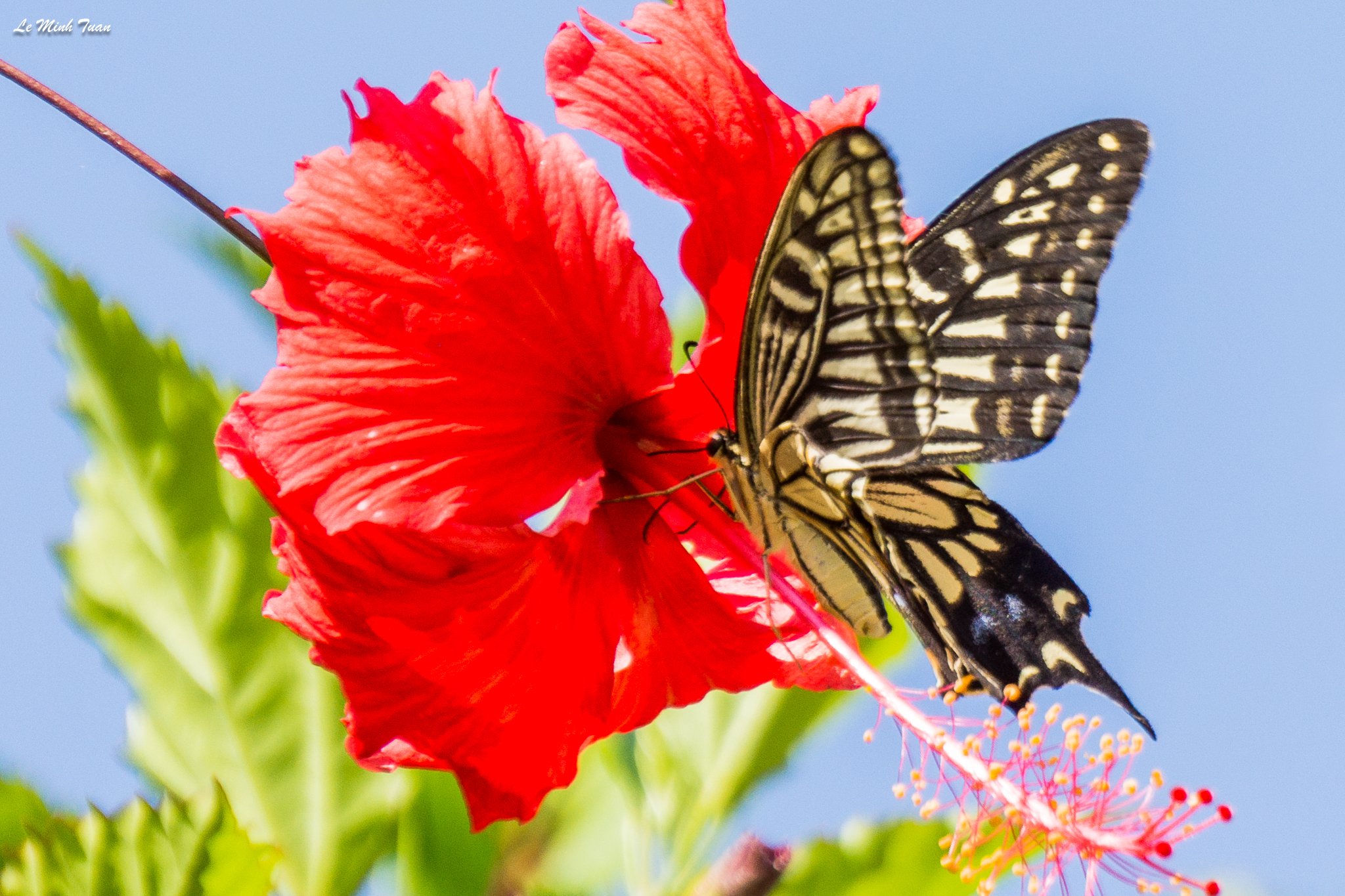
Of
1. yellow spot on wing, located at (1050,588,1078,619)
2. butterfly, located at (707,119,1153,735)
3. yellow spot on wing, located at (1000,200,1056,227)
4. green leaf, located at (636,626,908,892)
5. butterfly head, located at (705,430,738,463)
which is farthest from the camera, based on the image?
green leaf, located at (636,626,908,892)

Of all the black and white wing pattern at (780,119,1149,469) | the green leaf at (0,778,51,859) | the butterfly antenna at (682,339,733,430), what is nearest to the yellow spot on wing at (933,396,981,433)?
the black and white wing pattern at (780,119,1149,469)

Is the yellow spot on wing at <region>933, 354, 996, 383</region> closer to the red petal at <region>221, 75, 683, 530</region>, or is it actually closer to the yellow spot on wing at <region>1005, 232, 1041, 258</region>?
the yellow spot on wing at <region>1005, 232, 1041, 258</region>

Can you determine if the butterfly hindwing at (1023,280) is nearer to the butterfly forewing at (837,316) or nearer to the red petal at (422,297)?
the butterfly forewing at (837,316)

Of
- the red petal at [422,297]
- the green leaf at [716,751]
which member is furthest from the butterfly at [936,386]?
the green leaf at [716,751]

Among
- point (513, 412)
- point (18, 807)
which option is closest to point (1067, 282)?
point (513, 412)

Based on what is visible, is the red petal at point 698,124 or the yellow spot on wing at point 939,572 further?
the yellow spot on wing at point 939,572

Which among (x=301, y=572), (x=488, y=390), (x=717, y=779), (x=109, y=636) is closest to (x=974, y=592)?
(x=717, y=779)

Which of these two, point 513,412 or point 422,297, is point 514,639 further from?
point 422,297
